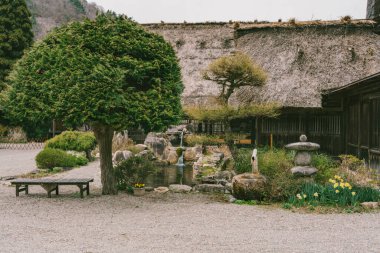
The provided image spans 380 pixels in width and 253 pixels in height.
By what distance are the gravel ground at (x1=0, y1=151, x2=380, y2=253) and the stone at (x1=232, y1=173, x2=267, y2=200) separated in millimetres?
633

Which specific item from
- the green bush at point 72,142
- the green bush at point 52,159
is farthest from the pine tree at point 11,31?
the green bush at point 52,159

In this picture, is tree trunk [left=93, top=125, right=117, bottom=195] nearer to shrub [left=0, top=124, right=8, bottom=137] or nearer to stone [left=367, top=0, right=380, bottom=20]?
stone [left=367, top=0, right=380, bottom=20]

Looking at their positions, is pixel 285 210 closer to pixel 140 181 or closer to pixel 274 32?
pixel 140 181

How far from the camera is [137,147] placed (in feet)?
64.5

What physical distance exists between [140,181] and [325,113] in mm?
Result: 10458

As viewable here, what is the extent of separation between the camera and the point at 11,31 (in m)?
31.0

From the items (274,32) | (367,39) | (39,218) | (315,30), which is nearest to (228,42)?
(274,32)

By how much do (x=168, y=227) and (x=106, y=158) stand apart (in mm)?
3782

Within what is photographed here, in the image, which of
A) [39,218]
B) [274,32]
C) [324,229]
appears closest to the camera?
[324,229]

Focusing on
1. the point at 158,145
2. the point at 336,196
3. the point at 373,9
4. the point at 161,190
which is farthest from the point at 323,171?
the point at 373,9

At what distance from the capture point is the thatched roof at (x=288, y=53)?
18.5 metres

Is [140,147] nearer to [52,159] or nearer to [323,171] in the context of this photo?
[52,159]

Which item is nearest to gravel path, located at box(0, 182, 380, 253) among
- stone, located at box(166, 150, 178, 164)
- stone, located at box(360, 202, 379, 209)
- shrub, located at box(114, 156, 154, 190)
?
stone, located at box(360, 202, 379, 209)

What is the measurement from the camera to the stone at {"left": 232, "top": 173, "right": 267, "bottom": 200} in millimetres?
9898
